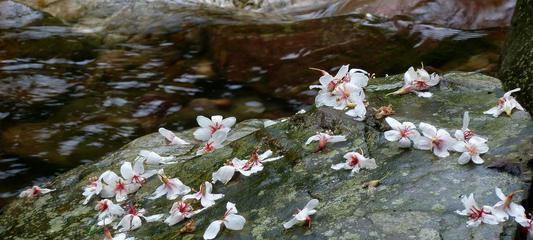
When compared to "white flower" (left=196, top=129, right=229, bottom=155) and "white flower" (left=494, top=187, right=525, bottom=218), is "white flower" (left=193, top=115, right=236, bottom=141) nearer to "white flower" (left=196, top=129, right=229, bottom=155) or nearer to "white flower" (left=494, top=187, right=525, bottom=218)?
"white flower" (left=196, top=129, right=229, bottom=155)

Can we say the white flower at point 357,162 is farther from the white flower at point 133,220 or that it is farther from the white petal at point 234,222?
→ the white flower at point 133,220

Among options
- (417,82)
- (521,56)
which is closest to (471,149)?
(417,82)

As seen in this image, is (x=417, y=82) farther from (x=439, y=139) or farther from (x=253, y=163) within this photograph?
(x=253, y=163)

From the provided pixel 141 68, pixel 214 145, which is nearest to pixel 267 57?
pixel 141 68

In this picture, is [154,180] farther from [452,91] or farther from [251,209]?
[452,91]

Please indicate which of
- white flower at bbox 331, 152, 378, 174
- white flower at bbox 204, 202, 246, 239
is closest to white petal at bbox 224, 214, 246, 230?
white flower at bbox 204, 202, 246, 239

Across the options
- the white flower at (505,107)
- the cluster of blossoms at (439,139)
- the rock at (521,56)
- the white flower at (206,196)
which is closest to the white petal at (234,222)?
the white flower at (206,196)

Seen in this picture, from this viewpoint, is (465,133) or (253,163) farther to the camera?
(253,163)
